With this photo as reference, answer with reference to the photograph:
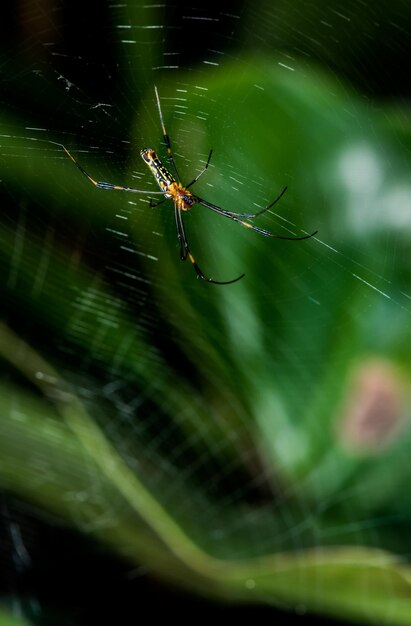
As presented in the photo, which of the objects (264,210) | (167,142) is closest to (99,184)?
(167,142)

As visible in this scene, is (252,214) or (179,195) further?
(179,195)

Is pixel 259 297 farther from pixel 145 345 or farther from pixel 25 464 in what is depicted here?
pixel 25 464

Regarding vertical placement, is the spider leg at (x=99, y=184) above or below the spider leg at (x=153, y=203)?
above

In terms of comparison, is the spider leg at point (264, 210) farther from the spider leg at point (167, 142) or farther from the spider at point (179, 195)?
the spider leg at point (167, 142)

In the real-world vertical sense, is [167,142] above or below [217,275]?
above

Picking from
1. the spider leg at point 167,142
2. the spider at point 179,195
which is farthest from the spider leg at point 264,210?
the spider leg at point 167,142

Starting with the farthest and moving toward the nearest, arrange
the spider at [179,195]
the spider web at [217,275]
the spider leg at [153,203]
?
the spider leg at [153,203], the spider at [179,195], the spider web at [217,275]

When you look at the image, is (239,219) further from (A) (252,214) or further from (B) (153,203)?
(B) (153,203)
